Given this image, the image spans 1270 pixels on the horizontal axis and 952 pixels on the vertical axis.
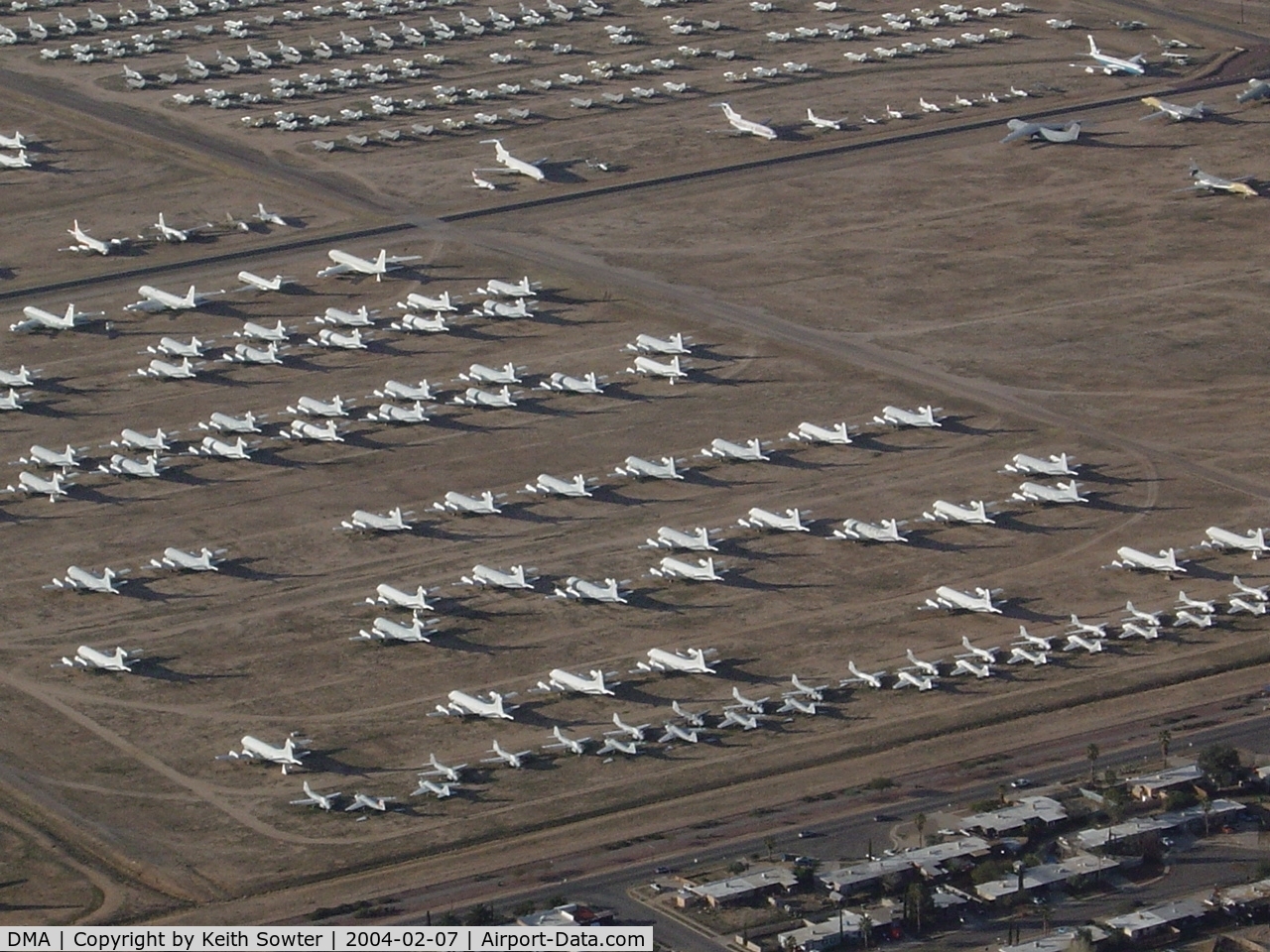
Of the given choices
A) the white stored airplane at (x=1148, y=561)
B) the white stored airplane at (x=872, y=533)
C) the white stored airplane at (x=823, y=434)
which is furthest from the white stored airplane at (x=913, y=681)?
the white stored airplane at (x=823, y=434)

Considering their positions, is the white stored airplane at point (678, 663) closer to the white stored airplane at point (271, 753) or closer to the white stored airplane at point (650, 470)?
the white stored airplane at point (271, 753)

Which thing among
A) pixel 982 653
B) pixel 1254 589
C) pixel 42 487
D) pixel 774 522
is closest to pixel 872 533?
pixel 774 522

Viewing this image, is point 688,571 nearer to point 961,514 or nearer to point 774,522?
point 774,522

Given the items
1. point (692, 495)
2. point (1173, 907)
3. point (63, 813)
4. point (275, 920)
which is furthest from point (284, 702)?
point (1173, 907)

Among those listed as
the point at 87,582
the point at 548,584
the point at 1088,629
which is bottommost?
the point at 1088,629

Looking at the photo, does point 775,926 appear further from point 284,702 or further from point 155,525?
point 155,525

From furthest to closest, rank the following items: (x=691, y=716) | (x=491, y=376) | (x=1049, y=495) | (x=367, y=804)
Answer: (x=491, y=376)
(x=1049, y=495)
(x=691, y=716)
(x=367, y=804)

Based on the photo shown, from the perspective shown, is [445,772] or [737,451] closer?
[445,772]
